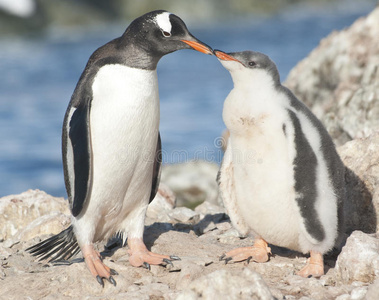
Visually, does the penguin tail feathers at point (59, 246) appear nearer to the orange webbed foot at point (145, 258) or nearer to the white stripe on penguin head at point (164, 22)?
the orange webbed foot at point (145, 258)

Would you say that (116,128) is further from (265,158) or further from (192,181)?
(192,181)

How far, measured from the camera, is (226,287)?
3.32 m

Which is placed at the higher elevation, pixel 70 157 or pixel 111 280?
pixel 70 157

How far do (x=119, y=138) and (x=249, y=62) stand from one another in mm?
1106

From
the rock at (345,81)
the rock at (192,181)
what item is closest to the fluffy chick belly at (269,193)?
the rock at (345,81)

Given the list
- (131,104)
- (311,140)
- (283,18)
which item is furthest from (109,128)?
(283,18)

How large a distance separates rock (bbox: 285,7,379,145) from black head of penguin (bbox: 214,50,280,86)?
2454mm

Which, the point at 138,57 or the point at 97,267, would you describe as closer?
the point at 97,267

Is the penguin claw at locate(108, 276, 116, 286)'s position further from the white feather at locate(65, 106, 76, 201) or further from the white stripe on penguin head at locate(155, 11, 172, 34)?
the white stripe on penguin head at locate(155, 11, 172, 34)

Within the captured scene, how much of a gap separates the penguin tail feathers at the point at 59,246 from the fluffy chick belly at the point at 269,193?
4.89ft

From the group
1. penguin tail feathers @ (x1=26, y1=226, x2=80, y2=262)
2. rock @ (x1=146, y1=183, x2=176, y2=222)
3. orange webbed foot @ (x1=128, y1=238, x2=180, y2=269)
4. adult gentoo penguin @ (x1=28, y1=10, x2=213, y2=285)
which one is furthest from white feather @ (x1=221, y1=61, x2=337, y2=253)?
rock @ (x1=146, y1=183, x2=176, y2=222)

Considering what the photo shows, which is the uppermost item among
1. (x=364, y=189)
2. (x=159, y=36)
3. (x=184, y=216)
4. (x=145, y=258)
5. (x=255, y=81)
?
(x=159, y=36)

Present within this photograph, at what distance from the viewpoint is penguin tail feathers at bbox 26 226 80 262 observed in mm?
4922

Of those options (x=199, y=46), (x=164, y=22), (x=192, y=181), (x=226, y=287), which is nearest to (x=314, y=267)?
(x=226, y=287)
